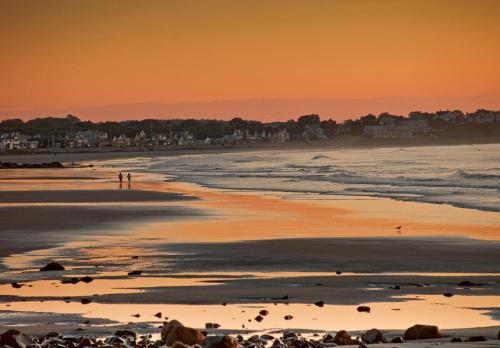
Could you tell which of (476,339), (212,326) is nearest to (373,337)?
(476,339)

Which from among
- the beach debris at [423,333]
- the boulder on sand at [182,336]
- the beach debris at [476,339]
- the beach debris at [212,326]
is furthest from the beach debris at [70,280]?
the beach debris at [476,339]

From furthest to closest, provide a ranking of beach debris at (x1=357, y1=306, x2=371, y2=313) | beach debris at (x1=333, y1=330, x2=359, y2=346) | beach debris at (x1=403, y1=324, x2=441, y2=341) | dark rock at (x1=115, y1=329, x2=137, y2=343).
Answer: beach debris at (x1=357, y1=306, x2=371, y2=313) → dark rock at (x1=115, y1=329, x2=137, y2=343) → beach debris at (x1=403, y1=324, x2=441, y2=341) → beach debris at (x1=333, y1=330, x2=359, y2=346)

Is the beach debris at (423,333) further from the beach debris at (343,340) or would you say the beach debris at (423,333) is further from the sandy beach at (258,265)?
the beach debris at (343,340)

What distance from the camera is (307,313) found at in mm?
14805

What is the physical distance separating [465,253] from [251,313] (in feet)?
30.0

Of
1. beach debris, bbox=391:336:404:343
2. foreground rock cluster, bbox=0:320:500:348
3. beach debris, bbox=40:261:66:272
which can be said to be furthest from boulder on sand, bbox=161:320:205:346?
beach debris, bbox=40:261:66:272

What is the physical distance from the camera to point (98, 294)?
16.8 meters

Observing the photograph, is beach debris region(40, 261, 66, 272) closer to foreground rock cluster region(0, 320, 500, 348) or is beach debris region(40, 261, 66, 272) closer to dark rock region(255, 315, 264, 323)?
dark rock region(255, 315, 264, 323)

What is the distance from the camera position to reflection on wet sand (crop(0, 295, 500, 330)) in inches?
544

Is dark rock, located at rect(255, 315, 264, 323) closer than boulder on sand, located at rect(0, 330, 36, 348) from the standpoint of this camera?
No

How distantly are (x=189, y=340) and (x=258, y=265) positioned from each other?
9059mm

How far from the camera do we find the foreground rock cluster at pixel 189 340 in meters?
11.4

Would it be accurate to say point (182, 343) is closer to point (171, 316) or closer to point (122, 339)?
point (122, 339)

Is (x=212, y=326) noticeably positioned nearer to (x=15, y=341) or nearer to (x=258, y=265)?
(x=15, y=341)
